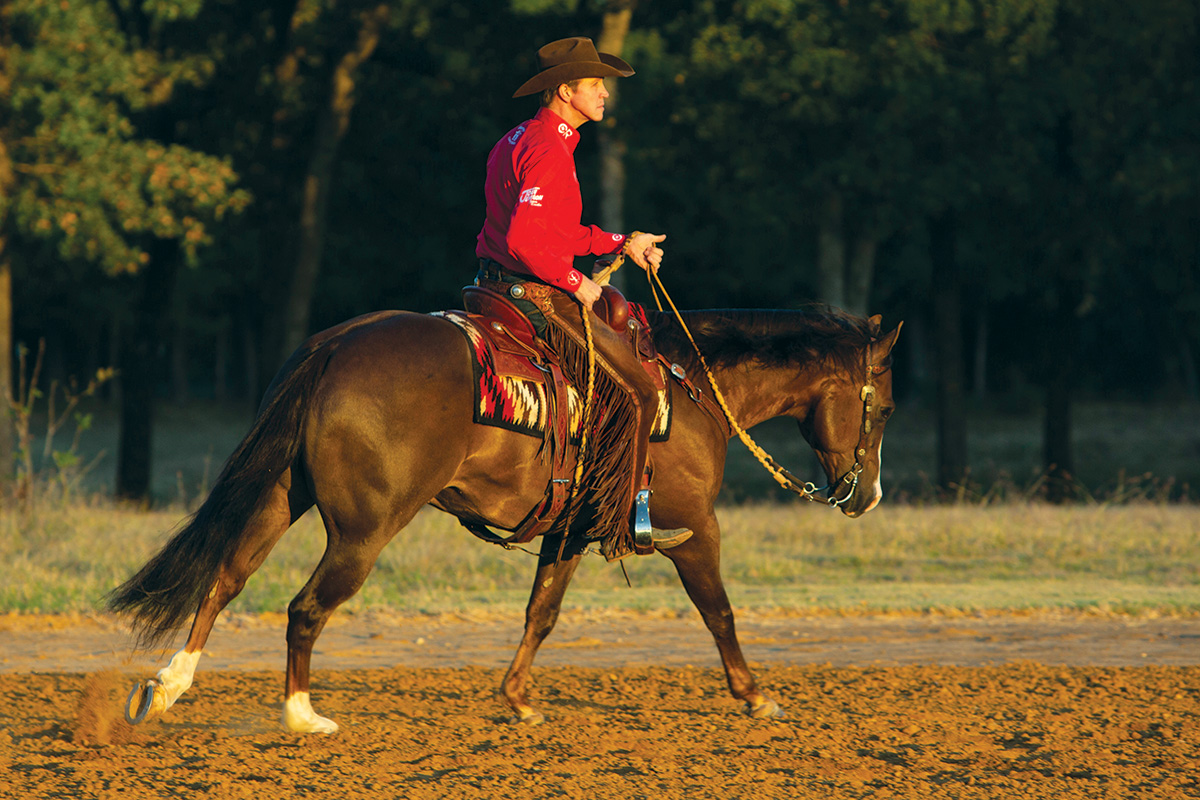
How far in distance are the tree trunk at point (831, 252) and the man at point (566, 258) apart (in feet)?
45.4

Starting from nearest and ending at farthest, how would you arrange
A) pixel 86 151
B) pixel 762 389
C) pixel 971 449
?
pixel 762 389
pixel 86 151
pixel 971 449

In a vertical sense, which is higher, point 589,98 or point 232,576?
point 589,98

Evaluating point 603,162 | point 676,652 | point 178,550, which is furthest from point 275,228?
point 178,550

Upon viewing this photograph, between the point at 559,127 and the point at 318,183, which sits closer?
the point at 559,127

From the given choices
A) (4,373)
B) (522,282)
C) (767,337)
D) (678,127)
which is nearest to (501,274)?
(522,282)

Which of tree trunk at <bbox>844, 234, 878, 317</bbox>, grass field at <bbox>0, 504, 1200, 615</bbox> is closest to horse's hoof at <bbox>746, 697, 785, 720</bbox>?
grass field at <bbox>0, 504, 1200, 615</bbox>

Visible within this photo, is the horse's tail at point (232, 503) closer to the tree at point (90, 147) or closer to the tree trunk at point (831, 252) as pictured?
the tree at point (90, 147)

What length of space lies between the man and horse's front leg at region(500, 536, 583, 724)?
1.25ft

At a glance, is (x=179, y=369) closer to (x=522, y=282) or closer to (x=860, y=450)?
(x=860, y=450)

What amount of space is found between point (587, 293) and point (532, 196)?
48 centimetres

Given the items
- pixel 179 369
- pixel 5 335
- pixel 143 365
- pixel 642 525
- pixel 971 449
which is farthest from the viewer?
pixel 179 369

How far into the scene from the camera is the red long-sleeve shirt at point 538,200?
5633 millimetres

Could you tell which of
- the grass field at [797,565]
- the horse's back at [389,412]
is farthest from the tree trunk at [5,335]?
the horse's back at [389,412]

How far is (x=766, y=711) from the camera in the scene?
6.14 m
